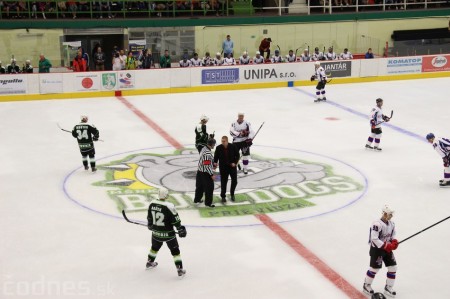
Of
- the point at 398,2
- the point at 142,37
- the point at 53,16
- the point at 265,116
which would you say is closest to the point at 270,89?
the point at 265,116

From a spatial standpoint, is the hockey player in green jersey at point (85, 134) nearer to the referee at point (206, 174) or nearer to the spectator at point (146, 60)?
the referee at point (206, 174)

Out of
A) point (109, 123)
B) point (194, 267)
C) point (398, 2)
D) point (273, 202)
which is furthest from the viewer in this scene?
point (398, 2)

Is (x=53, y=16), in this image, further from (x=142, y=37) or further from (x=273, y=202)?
(x=273, y=202)

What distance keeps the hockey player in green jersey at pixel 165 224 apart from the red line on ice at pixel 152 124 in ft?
26.9

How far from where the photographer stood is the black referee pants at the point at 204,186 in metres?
12.3

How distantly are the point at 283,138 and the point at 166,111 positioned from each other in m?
5.61

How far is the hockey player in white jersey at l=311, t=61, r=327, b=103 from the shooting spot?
78.8 ft

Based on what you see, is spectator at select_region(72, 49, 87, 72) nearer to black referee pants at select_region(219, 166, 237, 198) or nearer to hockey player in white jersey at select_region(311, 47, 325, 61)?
hockey player in white jersey at select_region(311, 47, 325, 61)

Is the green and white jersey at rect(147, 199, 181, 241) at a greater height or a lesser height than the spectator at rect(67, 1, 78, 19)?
lesser

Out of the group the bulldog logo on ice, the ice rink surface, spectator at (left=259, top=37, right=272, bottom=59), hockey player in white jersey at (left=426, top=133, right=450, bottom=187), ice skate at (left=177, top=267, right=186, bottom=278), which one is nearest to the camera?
the ice rink surface

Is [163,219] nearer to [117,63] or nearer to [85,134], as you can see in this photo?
[85,134]

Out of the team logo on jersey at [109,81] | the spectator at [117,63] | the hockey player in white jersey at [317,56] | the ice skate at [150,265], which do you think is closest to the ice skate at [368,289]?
the ice skate at [150,265]

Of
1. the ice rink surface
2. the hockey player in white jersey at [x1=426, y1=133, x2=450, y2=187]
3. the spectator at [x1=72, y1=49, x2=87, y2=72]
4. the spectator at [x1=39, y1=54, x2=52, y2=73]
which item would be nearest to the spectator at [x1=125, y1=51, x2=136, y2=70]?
the spectator at [x1=72, y1=49, x2=87, y2=72]

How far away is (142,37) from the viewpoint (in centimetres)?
3175
